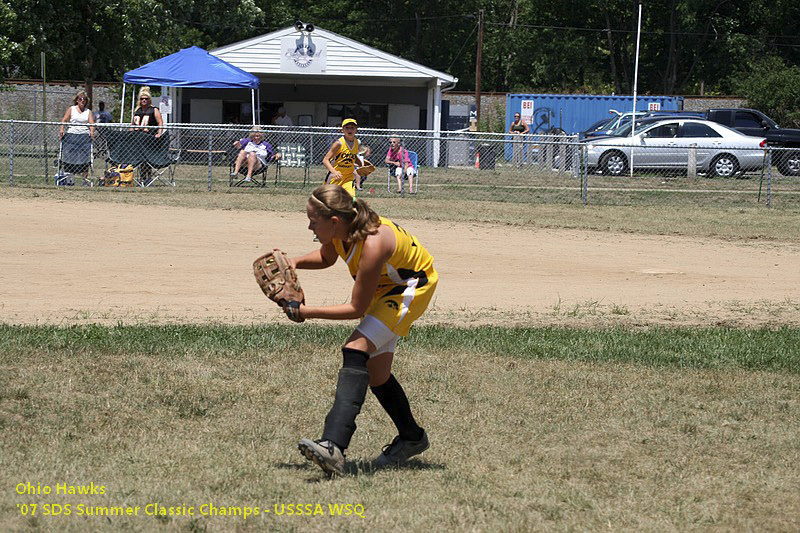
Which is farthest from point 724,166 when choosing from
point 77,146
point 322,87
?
point 77,146

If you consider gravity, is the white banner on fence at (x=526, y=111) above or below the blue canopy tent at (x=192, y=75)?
below

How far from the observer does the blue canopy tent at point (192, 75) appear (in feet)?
90.4

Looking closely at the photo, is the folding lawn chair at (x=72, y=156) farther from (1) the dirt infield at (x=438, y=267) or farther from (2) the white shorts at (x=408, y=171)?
(2) the white shorts at (x=408, y=171)

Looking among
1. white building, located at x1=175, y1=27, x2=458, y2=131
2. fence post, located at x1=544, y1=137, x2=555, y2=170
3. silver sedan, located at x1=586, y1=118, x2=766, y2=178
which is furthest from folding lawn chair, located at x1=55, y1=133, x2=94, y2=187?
silver sedan, located at x1=586, y1=118, x2=766, y2=178

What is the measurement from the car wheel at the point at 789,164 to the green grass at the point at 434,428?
59.8 ft

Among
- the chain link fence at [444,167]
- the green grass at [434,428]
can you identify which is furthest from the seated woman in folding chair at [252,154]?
the green grass at [434,428]

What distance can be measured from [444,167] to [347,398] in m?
20.9

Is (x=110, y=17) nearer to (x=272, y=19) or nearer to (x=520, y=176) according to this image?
(x=520, y=176)

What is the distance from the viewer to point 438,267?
12852 mm

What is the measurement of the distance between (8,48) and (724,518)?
27.8 m

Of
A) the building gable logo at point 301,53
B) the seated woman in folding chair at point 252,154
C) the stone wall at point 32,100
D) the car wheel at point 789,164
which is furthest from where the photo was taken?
the stone wall at point 32,100

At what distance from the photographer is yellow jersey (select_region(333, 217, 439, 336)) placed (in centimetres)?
530

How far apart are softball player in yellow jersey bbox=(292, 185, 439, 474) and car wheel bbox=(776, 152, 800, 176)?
73.7ft

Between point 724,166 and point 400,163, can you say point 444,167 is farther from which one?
point 724,166
